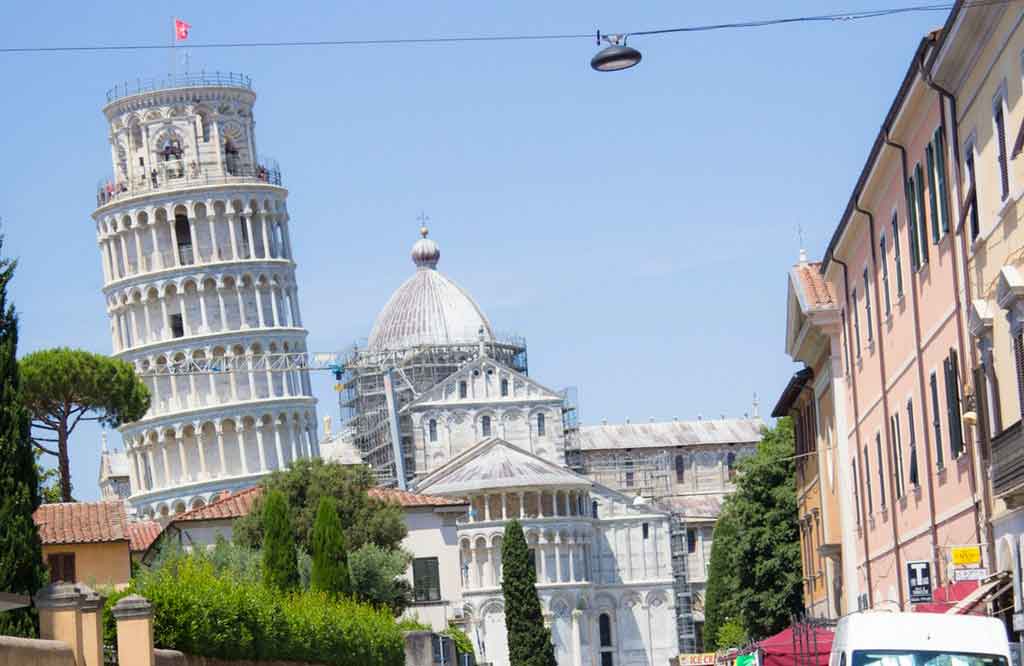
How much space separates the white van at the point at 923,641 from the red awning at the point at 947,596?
25.4 ft

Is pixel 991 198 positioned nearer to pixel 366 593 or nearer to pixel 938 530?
pixel 938 530

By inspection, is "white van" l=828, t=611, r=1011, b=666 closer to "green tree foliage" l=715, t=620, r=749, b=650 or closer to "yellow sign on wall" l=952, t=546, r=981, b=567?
"yellow sign on wall" l=952, t=546, r=981, b=567

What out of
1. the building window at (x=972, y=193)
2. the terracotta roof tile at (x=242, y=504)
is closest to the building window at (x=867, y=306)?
the building window at (x=972, y=193)

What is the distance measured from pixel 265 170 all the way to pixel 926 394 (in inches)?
3971

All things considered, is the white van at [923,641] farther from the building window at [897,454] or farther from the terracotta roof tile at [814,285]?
the terracotta roof tile at [814,285]

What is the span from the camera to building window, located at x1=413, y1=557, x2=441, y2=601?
273 feet

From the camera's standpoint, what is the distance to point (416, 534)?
85.6 metres

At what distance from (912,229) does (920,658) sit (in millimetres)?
12799

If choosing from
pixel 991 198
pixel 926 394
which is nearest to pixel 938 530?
pixel 926 394

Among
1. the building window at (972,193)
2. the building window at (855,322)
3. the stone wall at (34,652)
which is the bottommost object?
the stone wall at (34,652)

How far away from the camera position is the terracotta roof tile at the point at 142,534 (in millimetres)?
88188

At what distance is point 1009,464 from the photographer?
85.4ft

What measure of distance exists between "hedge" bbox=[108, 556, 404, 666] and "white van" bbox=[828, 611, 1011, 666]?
11.3m

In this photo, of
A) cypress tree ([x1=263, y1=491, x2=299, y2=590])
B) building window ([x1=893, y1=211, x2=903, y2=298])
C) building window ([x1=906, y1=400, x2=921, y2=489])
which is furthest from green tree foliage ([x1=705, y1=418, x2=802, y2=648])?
building window ([x1=893, y1=211, x2=903, y2=298])
